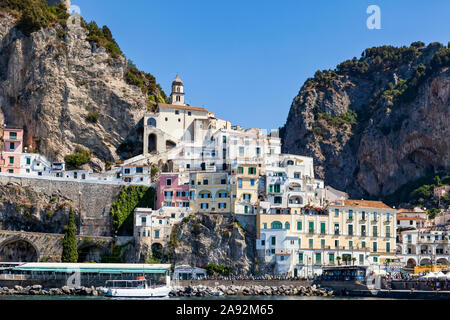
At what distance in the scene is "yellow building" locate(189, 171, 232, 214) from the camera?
72250 millimetres

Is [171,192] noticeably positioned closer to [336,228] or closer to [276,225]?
[276,225]

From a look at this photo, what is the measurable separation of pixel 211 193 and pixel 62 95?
23.3 m

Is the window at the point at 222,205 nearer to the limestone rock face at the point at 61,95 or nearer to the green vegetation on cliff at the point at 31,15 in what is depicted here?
the limestone rock face at the point at 61,95

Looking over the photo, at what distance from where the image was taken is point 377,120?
111188 mm

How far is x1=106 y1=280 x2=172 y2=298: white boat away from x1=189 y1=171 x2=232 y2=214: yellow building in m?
12.9

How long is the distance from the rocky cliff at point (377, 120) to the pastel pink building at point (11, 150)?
49.0 meters

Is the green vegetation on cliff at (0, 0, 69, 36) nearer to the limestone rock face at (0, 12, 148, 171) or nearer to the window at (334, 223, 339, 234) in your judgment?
the limestone rock face at (0, 12, 148, 171)

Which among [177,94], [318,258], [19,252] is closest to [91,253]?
[19,252]

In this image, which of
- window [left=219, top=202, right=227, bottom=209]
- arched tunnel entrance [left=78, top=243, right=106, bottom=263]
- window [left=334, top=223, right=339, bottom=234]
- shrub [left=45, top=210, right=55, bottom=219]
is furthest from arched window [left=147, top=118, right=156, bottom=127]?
window [left=334, top=223, right=339, bottom=234]

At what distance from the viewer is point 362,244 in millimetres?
72812

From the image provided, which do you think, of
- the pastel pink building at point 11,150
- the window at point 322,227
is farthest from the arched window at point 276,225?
the pastel pink building at point 11,150
